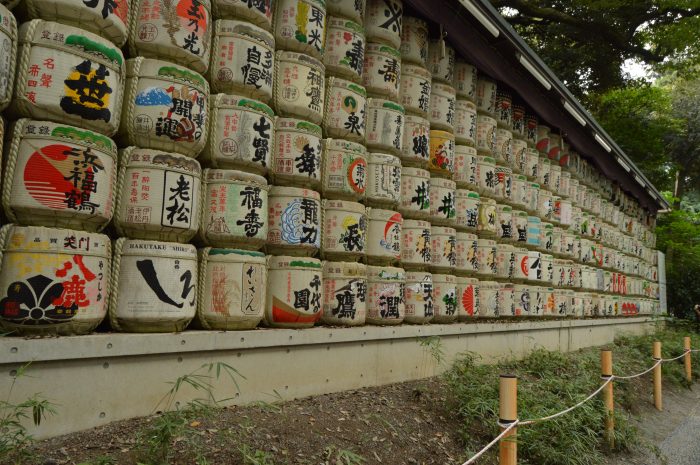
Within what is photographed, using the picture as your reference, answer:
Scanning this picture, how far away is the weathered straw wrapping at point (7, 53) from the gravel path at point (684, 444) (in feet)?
22.4

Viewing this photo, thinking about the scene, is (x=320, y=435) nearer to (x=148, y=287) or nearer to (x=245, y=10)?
(x=148, y=287)

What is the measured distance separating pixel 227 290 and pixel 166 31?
1.83 metres

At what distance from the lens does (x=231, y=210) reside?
382cm

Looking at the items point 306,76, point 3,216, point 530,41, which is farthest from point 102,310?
point 530,41

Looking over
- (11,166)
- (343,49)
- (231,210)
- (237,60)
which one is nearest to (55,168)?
(11,166)

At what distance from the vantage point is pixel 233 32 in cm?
402

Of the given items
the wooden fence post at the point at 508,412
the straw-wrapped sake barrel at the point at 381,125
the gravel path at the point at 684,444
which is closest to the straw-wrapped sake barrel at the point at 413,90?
the straw-wrapped sake barrel at the point at 381,125

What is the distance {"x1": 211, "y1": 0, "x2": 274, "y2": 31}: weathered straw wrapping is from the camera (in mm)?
4059

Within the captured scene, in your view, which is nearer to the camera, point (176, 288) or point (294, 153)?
point (176, 288)

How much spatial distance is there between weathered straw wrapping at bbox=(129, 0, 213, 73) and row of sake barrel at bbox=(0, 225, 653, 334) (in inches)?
52.2

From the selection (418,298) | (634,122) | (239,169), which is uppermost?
(634,122)

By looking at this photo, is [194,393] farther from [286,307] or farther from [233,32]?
[233,32]

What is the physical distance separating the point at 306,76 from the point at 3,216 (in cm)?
253

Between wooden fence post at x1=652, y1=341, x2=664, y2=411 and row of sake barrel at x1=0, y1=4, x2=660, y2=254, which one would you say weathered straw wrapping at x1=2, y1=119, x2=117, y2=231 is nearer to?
row of sake barrel at x1=0, y1=4, x2=660, y2=254
